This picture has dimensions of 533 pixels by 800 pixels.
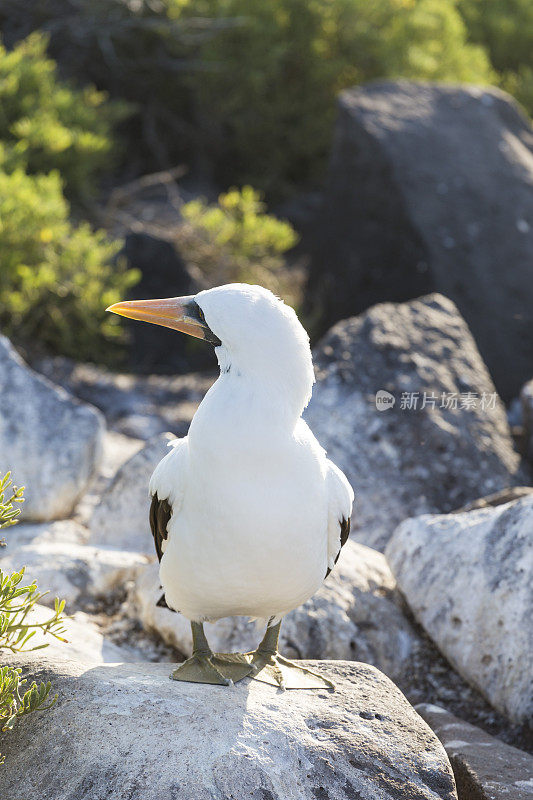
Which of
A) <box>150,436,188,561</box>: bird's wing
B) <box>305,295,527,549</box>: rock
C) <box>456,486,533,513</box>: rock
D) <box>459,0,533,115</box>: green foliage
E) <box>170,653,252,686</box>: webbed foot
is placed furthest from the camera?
<box>459,0,533,115</box>: green foliage

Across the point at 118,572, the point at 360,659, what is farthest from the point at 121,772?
the point at 118,572

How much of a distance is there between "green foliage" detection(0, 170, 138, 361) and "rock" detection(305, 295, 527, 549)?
7.48 ft

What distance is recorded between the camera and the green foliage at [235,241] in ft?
24.6

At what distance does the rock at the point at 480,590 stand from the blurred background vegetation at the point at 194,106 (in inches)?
139

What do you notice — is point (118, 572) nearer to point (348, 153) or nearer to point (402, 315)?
point (402, 315)

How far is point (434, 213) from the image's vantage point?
704 cm

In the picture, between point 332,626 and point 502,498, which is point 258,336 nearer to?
point 332,626

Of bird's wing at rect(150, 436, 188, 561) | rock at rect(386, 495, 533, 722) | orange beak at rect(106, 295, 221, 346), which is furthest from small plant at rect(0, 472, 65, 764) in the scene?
rock at rect(386, 495, 533, 722)

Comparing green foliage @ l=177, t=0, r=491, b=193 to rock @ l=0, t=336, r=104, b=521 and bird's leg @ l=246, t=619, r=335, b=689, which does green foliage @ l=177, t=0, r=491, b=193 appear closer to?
rock @ l=0, t=336, r=104, b=521

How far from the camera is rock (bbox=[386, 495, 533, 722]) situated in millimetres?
3543

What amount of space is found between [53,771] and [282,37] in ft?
29.4

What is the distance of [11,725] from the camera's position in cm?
258

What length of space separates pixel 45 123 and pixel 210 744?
6.40 metres

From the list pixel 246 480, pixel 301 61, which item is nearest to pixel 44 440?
pixel 246 480
